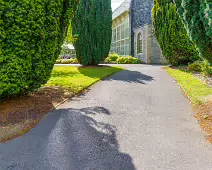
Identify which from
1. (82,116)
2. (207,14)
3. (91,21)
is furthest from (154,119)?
(91,21)

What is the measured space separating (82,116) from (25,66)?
2.08m

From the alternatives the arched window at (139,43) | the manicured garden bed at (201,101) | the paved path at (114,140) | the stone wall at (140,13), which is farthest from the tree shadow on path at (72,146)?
the stone wall at (140,13)

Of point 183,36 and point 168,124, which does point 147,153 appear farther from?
point 183,36

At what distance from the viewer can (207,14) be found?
4871 mm

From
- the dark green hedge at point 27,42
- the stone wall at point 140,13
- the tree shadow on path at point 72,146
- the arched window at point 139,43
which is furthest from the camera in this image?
the stone wall at point 140,13

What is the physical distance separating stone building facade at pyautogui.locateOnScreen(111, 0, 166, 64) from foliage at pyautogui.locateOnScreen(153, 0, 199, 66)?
22.1 ft

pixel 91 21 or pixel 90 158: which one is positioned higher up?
pixel 91 21

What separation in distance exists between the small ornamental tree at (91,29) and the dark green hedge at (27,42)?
952 centimetres

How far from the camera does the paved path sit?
10.7 feet

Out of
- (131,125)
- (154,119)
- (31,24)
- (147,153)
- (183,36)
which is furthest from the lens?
(183,36)

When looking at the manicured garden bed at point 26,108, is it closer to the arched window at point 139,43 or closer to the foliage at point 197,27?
the foliage at point 197,27

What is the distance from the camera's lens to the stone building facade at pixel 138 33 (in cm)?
2238

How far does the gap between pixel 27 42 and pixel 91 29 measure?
10780mm

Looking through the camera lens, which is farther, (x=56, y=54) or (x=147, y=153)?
(x=56, y=54)
